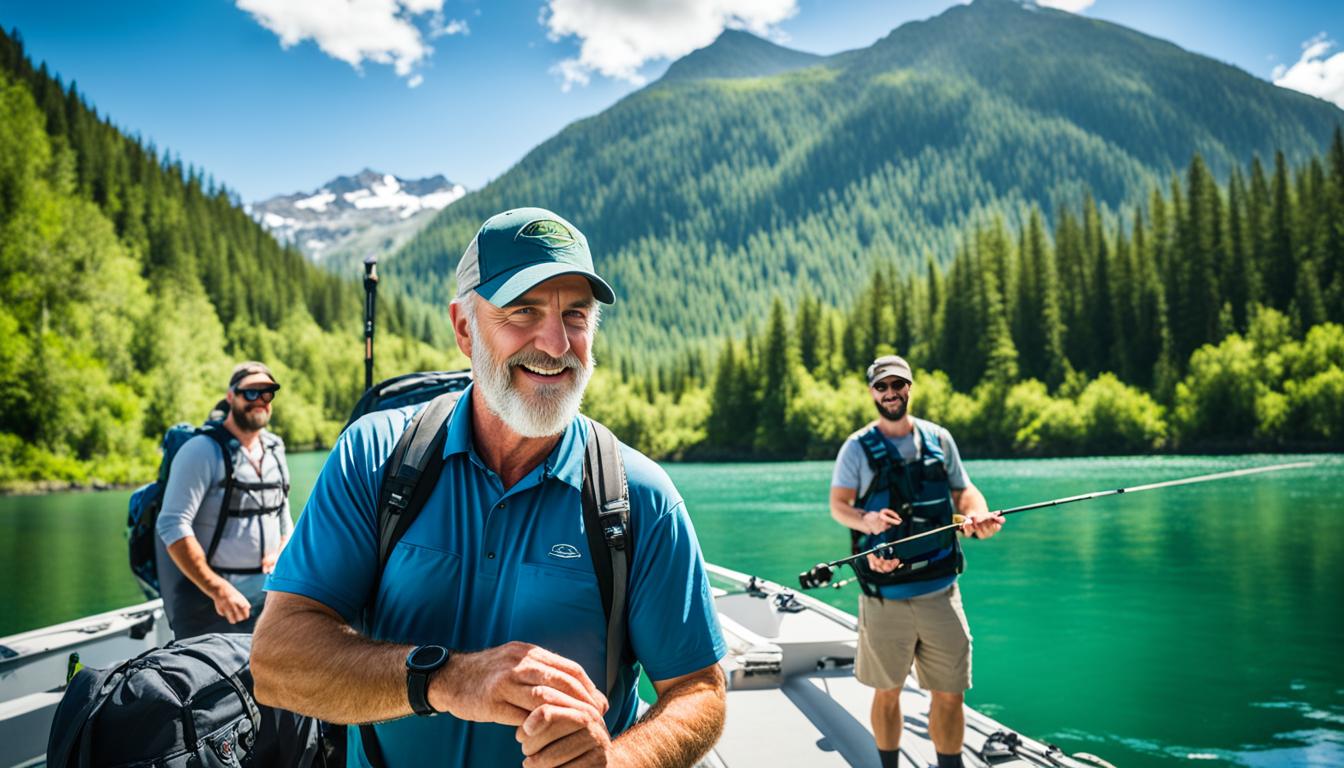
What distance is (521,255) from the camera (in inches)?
72.8

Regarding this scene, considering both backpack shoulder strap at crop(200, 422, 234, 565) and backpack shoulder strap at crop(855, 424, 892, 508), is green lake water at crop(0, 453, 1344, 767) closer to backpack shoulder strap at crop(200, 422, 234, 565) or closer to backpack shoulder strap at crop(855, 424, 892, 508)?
backpack shoulder strap at crop(855, 424, 892, 508)

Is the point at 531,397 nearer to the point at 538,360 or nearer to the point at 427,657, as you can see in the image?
the point at 538,360

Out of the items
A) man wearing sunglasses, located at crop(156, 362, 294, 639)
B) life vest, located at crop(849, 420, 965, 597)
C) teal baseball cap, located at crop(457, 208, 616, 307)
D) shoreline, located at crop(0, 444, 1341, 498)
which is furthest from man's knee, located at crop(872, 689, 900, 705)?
shoreline, located at crop(0, 444, 1341, 498)

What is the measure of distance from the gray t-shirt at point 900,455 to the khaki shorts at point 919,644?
2.32 feet

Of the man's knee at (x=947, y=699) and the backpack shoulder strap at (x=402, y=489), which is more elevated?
the backpack shoulder strap at (x=402, y=489)

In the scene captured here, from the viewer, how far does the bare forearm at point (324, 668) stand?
5.26ft

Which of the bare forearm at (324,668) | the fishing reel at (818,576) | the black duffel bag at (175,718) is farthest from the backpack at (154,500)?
the bare forearm at (324,668)

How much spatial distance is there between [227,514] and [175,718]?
296cm

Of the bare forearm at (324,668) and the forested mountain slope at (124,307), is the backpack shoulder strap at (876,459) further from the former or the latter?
the forested mountain slope at (124,307)

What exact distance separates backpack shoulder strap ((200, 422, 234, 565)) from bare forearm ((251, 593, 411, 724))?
4.03 metres

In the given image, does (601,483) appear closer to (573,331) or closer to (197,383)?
(573,331)

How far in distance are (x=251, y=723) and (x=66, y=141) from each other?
113m

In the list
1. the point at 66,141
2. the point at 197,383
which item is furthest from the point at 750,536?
the point at 66,141

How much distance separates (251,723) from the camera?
2.80 m
